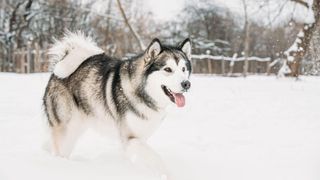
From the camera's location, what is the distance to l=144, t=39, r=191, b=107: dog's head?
3.63 metres

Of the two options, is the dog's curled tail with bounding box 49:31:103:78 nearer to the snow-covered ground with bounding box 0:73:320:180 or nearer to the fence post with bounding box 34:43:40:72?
the snow-covered ground with bounding box 0:73:320:180

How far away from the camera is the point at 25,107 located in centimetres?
770

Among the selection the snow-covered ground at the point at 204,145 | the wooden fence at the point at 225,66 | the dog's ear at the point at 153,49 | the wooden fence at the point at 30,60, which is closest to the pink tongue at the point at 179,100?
the dog's ear at the point at 153,49

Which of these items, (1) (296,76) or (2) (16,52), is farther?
(2) (16,52)

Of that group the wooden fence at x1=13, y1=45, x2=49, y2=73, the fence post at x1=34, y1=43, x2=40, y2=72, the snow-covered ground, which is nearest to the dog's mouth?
the snow-covered ground

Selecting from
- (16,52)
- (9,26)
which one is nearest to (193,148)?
(16,52)

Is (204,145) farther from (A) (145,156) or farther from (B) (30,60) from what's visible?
(B) (30,60)

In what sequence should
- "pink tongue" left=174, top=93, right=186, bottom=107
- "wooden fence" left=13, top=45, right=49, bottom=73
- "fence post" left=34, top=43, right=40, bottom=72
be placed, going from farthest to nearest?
1. "wooden fence" left=13, top=45, right=49, bottom=73
2. "fence post" left=34, top=43, right=40, bottom=72
3. "pink tongue" left=174, top=93, right=186, bottom=107

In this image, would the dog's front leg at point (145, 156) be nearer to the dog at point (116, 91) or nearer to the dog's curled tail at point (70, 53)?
the dog at point (116, 91)

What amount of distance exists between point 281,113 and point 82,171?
438 centimetres

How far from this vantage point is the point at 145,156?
361 cm

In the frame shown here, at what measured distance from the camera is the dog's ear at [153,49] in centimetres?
377

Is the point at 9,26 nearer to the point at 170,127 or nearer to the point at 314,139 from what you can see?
the point at 170,127

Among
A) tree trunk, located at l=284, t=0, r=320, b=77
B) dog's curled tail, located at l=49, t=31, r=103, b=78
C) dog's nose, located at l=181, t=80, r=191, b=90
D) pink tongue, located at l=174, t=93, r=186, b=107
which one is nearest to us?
dog's nose, located at l=181, t=80, r=191, b=90
